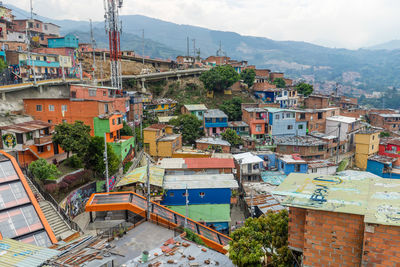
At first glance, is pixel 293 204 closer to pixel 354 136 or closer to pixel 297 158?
pixel 297 158

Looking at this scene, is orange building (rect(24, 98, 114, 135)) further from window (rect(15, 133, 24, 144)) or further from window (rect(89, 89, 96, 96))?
window (rect(15, 133, 24, 144))

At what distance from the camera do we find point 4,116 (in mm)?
27703

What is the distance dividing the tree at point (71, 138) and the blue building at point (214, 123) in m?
23.2

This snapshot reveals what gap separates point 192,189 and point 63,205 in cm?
972

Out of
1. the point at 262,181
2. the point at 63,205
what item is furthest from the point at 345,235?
the point at 262,181

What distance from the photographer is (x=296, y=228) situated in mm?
9789

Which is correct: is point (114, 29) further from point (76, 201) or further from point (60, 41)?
point (76, 201)

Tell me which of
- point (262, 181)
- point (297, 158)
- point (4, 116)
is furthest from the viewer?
point (297, 158)

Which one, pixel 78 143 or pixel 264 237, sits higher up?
pixel 78 143

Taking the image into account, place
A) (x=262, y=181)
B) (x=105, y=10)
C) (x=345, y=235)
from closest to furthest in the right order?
(x=345, y=235) < (x=262, y=181) < (x=105, y=10)

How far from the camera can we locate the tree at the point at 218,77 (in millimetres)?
52000

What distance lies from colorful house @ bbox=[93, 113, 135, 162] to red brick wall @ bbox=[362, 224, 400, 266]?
23525 millimetres

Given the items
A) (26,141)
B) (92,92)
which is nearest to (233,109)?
(92,92)

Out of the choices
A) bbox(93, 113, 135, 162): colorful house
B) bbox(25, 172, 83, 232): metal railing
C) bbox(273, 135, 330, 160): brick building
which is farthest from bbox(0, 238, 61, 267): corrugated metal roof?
bbox(273, 135, 330, 160): brick building
